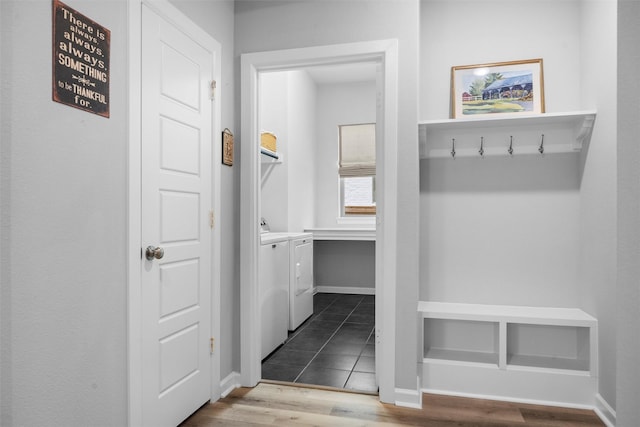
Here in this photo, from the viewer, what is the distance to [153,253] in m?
1.97

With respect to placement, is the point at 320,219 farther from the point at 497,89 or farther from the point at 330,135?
the point at 497,89

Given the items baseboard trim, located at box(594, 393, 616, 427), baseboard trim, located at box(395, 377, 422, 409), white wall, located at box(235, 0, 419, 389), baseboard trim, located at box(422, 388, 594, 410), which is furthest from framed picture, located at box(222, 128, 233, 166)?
baseboard trim, located at box(594, 393, 616, 427)

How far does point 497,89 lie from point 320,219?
3547mm

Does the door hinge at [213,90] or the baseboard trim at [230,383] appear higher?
the door hinge at [213,90]

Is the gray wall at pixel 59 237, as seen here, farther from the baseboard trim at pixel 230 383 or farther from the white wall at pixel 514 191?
the white wall at pixel 514 191

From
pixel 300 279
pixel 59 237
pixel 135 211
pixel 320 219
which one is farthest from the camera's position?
pixel 320 219

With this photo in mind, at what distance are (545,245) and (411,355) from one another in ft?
3.71

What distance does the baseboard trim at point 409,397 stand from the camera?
8.21 feet

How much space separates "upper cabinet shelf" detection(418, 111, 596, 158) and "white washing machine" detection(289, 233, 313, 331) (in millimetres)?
1650

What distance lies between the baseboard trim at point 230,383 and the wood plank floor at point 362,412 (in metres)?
0.04

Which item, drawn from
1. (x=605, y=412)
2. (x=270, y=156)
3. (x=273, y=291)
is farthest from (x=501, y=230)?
(x=270, y=156)

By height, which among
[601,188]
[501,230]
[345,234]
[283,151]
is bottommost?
[345,234]

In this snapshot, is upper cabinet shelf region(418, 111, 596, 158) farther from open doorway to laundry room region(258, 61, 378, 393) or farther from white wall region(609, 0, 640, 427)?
white wall region(609, 0, 640, 427)

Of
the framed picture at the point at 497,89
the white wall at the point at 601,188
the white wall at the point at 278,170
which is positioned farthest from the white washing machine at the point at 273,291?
the white wall at the point at 601,188
